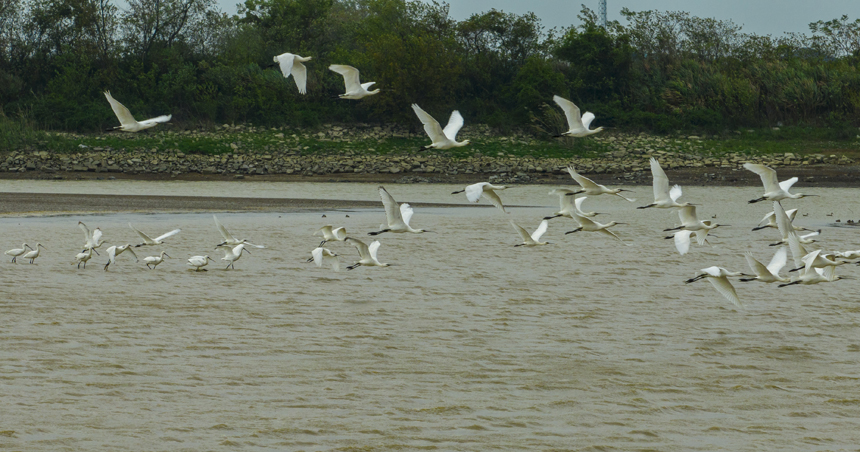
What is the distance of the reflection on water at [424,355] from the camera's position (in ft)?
25.0

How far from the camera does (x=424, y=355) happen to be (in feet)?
33.2

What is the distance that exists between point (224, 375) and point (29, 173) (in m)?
34.4

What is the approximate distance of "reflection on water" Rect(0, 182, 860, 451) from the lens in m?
7.61

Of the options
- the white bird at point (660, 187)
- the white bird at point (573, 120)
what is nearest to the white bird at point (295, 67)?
the white bird at point (573, 120)

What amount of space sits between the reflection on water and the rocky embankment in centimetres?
2306

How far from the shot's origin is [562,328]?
11508mm

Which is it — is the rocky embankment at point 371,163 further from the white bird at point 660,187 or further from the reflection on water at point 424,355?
the white bird at point 660,187

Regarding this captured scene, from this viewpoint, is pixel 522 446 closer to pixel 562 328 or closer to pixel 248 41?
pixel 562 328

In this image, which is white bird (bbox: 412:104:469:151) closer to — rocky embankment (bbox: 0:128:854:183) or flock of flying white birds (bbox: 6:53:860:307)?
flock of flying white birds (bbox: 6:53:860:307)

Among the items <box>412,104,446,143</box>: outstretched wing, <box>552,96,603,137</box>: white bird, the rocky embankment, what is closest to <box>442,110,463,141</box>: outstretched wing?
<box>412,104,446,143</box>: outstretched wing

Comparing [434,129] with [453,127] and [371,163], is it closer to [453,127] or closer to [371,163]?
Result: [453,127]

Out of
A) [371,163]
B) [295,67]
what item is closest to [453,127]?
[295,67]

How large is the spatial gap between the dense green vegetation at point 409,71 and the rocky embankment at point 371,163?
3.88 m

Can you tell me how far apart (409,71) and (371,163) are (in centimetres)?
584
